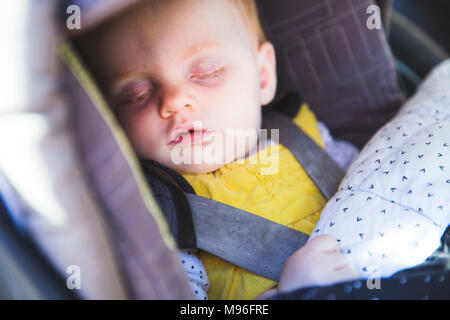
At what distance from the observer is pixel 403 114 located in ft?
2.72

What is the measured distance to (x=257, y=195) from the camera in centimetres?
74

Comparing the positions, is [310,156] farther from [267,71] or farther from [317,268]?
[317,268]

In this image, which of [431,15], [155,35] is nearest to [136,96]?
[155,35]

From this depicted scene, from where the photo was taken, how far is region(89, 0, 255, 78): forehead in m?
0.67

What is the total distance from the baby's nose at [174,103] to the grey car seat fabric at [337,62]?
0.39 meters

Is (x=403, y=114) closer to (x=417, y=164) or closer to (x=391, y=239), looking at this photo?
(x=417, y=164)

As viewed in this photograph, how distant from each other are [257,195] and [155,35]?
0.34 m

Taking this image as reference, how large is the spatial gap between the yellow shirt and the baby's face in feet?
0.13

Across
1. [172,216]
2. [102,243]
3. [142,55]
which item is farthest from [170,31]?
[102,243]

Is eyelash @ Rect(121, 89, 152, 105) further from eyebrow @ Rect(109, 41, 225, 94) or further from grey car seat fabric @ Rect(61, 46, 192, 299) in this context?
grey car seat fabric @ Rect(61, 46, 192, 299)

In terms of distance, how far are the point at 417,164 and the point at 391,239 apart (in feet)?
0.48

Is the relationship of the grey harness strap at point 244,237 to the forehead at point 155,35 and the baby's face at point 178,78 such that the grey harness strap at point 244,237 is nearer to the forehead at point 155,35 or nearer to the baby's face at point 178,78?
the baby's face at point 178,78

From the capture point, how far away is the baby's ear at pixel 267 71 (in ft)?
2.94

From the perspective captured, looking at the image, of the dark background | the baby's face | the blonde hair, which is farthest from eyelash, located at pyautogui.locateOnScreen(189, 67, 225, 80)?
the dark background
